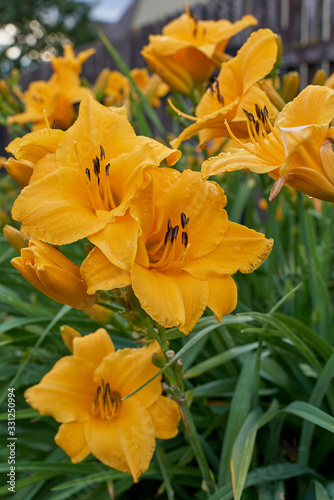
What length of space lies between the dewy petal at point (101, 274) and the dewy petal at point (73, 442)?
0.34m

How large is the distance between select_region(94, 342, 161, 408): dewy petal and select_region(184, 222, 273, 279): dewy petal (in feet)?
0.73

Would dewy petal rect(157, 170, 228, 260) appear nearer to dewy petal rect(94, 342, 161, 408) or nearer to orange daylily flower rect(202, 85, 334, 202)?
orange daylily flower rect(202, 85, 334, 202)

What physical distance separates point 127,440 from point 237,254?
353mm

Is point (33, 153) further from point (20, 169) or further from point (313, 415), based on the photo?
point (313, 415)

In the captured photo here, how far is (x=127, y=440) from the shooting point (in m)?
0.74

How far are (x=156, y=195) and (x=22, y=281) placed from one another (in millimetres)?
804

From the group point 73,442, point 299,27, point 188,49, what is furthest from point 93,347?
point 299,27

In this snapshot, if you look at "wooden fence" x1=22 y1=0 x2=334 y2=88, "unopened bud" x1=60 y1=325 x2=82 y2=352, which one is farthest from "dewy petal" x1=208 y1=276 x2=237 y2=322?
"wooden fence" x1=22 y1=0 x2=334 y2=88

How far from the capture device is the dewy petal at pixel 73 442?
A: 78 cm

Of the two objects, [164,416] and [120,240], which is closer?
[120,240]

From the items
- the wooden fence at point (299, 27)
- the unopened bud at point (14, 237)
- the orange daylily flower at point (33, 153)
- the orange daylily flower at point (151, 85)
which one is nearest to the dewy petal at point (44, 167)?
the orange daylily flower at point (33, 153)

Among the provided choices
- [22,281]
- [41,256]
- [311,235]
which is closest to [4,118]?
[22,281]

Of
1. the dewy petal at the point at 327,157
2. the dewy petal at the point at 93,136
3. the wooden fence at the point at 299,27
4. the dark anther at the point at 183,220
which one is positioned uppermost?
the dewy petal at the point at 93,136

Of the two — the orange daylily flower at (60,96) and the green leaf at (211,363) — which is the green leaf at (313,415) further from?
the orange daylily flower at (60,96)
